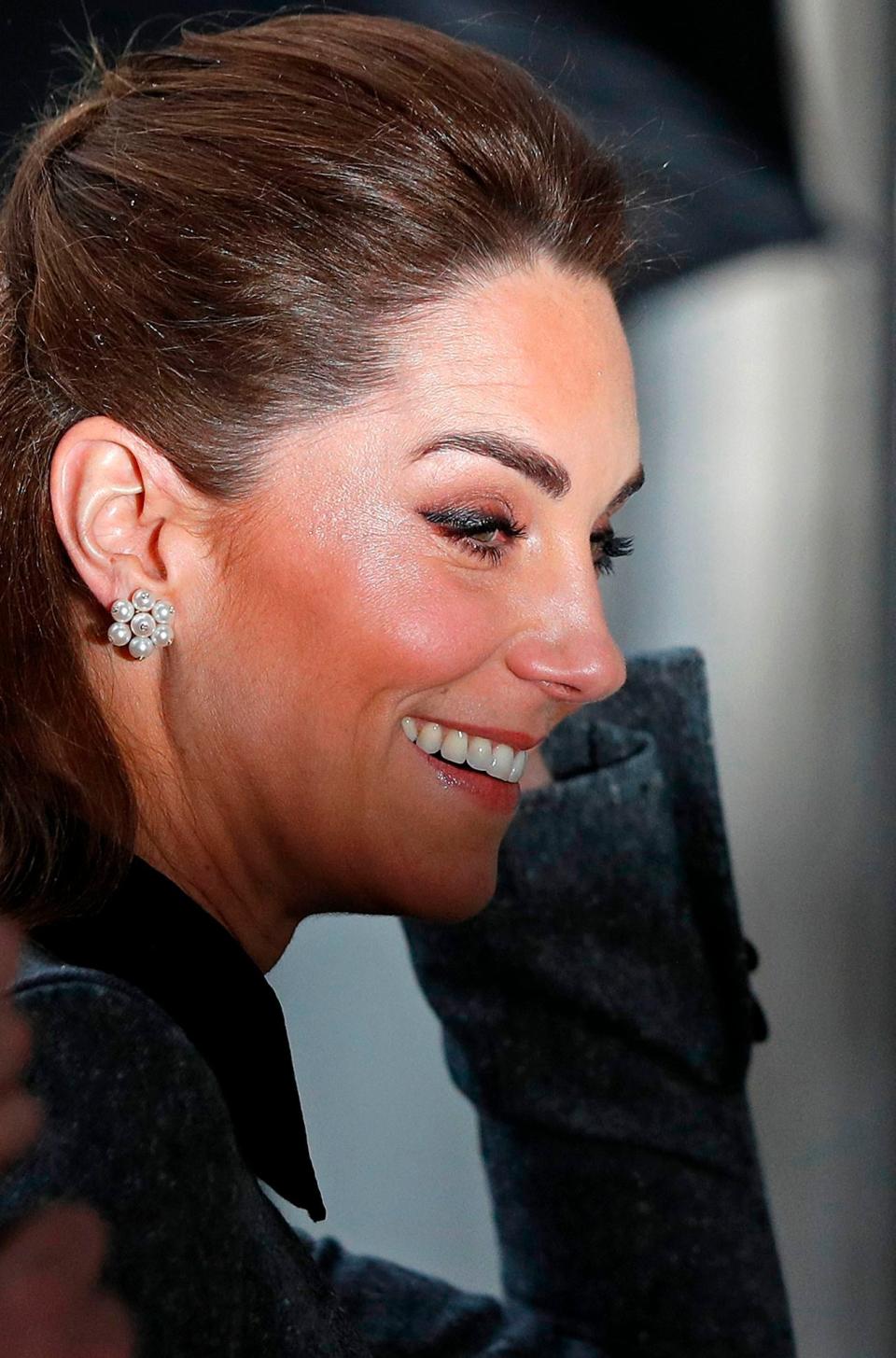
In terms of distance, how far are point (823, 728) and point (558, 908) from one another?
0.61 feet

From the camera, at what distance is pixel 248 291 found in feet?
1.60

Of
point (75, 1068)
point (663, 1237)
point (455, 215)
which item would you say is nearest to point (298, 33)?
point (455, 215)

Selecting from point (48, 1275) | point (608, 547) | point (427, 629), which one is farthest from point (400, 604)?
point (48, 1275)

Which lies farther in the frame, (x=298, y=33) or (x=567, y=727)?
(x=567, y=727)

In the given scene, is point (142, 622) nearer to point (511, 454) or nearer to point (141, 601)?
point (141, 601)

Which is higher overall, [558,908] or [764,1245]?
[558,908]

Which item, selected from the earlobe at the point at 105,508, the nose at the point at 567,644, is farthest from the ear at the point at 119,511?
the nose at the point at 567,644

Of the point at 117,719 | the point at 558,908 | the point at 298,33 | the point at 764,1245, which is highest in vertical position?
the point at 298,33

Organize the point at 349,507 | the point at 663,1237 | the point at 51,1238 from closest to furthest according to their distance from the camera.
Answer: the point at 51,1238
the point at 349,507
the point at 663,1237

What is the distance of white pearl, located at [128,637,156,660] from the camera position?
0.48 metres

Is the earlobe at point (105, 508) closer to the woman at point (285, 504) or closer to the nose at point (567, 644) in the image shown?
the woman at point (285, 504)

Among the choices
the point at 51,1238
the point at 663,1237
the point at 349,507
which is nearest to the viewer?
the point at 51,1238

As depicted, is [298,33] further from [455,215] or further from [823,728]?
[823,728]

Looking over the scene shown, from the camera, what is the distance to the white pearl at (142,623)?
1.59 ft
